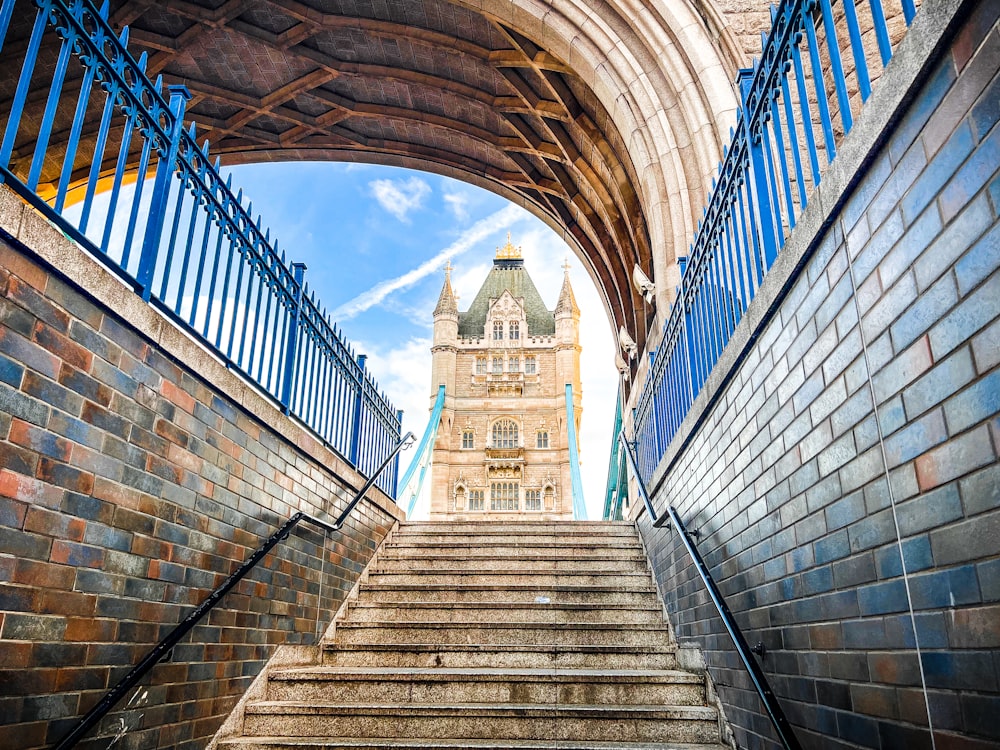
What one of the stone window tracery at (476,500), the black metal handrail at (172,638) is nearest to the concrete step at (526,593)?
the black metal handrail at (172,638)

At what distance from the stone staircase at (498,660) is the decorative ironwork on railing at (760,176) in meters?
1.32

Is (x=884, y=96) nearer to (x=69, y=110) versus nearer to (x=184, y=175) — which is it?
(x=184, y=175)

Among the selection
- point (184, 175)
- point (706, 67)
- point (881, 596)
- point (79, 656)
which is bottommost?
point (79, 656)

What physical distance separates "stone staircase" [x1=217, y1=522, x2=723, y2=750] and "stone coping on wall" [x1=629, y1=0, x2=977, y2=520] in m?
1.66

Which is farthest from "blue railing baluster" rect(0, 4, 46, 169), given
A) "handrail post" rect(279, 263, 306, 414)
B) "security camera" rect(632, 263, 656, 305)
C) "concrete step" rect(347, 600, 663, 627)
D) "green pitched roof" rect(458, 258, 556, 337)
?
"green pitched roof" rect(458, 258, 556, 337)

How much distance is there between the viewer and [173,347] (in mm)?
3053

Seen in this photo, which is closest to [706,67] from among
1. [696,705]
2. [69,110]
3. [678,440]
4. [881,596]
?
[678,440]

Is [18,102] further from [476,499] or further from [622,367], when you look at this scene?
[476,499]

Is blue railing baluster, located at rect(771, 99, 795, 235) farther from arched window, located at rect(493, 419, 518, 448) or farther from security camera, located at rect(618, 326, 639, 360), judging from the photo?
arched window, located at rect(493, 419, 518, 448)

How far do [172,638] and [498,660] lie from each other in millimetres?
1973

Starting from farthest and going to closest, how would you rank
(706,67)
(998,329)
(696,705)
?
(706,67), (696,705), (998,329)

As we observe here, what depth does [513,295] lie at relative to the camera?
2312 inches

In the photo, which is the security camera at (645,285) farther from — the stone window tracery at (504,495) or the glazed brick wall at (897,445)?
the stone window tracery at (504,495)

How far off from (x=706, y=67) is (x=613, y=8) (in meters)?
1.16
